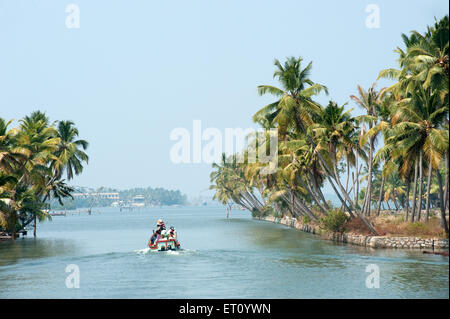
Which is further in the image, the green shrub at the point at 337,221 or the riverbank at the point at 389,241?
the green shrub at the point at 337,221

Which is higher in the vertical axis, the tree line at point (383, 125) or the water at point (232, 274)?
the tree line at point (383, 125)

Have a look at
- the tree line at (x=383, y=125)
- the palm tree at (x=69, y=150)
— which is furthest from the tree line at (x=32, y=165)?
the tree line at (x=383, y=125)

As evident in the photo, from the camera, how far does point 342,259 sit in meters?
37.3

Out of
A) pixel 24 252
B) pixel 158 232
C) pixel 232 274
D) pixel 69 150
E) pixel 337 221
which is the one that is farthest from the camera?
pixel 69 150

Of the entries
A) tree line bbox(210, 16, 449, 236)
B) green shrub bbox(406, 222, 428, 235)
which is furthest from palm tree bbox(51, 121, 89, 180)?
green shrub bbox(406, 222, 428, 235)

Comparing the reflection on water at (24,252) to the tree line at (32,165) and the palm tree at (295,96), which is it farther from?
the palm tree at (295,96)

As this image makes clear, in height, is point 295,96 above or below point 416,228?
above

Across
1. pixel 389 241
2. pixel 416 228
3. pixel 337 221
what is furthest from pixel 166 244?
pixel 416 228

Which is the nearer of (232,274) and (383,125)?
(232,274)

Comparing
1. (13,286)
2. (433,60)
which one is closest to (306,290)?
(13,286)

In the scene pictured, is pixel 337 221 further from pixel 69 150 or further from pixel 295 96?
pixel 69 150

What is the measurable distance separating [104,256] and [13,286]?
46.0 feet

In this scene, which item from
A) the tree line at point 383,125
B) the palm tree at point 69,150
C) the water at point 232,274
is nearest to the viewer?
the water at point 232,274
